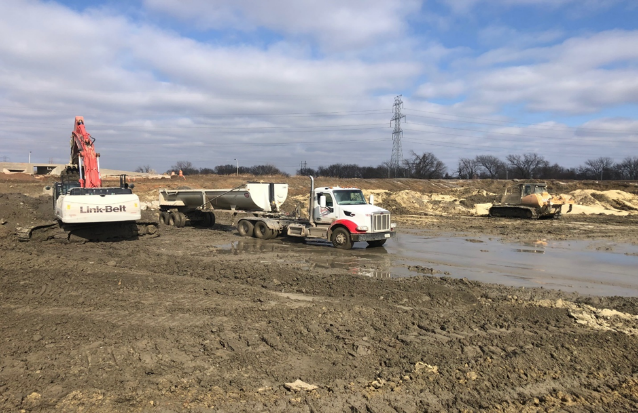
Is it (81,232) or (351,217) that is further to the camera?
(351,217)

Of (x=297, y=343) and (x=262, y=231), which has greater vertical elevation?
(x=262, y=231)

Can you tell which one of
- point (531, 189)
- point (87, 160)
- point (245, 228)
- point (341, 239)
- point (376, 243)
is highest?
point (87, 160)

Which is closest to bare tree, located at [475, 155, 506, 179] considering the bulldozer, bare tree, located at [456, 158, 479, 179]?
bare tree, located at [456, 158, 479, 179]

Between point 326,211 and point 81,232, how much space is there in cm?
818

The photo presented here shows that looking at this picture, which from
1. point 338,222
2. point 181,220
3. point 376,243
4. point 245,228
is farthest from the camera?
point 181,220

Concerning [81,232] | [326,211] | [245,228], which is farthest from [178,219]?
[326,211]

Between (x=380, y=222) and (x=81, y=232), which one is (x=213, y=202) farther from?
(x=380, y=222)

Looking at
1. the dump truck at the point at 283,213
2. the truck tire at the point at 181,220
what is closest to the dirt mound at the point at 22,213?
the truck tire at the point at 181,220

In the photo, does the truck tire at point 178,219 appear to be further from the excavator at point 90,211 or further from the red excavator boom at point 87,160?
the red excavator boom at point 87,160

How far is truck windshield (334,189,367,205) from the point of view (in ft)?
51.9

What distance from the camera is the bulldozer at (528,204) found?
28.5 m

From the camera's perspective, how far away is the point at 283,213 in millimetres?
18578

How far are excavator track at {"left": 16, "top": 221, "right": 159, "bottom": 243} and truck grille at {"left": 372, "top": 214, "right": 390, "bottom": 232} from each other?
8.51 metres

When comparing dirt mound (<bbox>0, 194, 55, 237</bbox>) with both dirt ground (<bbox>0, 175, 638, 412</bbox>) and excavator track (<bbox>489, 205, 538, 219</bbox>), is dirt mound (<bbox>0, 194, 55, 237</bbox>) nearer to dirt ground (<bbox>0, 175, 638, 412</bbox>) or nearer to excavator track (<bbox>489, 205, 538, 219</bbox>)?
dirt ground (<bbox>0, 175, 638, 412</bbox>)
